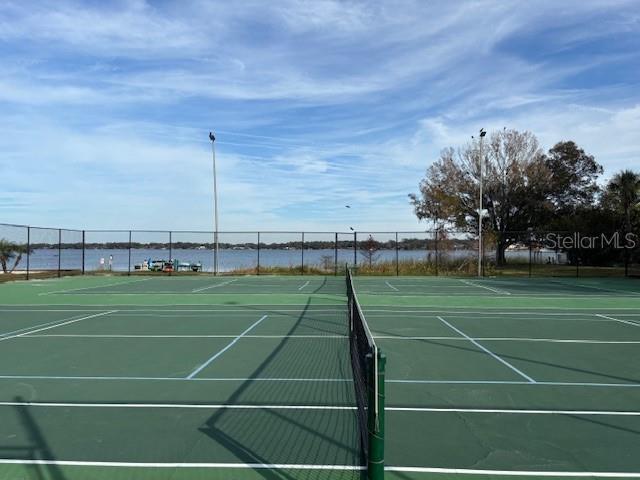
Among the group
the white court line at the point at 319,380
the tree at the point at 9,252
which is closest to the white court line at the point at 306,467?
the white court line at the point at 319,380

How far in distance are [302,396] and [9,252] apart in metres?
31.2

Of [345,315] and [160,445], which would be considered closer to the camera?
[160,445]

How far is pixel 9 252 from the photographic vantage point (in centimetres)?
3241

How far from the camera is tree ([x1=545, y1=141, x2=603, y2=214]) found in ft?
156

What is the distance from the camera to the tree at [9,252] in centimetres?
3181

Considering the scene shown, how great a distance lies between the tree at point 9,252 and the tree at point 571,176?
136ft

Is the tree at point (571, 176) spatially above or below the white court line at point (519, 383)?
above

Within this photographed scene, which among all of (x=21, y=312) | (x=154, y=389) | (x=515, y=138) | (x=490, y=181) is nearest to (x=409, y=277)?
(x=490, y=181)

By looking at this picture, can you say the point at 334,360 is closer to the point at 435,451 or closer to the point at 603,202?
the point at 435,451

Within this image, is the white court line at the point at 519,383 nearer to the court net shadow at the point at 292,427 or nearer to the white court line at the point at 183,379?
the white court line at the point at 183,379

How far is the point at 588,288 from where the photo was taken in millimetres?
26297

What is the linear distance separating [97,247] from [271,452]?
39.7 meters

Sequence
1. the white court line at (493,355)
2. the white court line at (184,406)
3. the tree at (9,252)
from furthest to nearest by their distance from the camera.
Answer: the tree at (9,252), the white court line at (493,355), the white court line at (184,406)

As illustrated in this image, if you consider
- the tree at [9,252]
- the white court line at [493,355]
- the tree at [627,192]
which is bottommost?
the white court line at [493,355]
